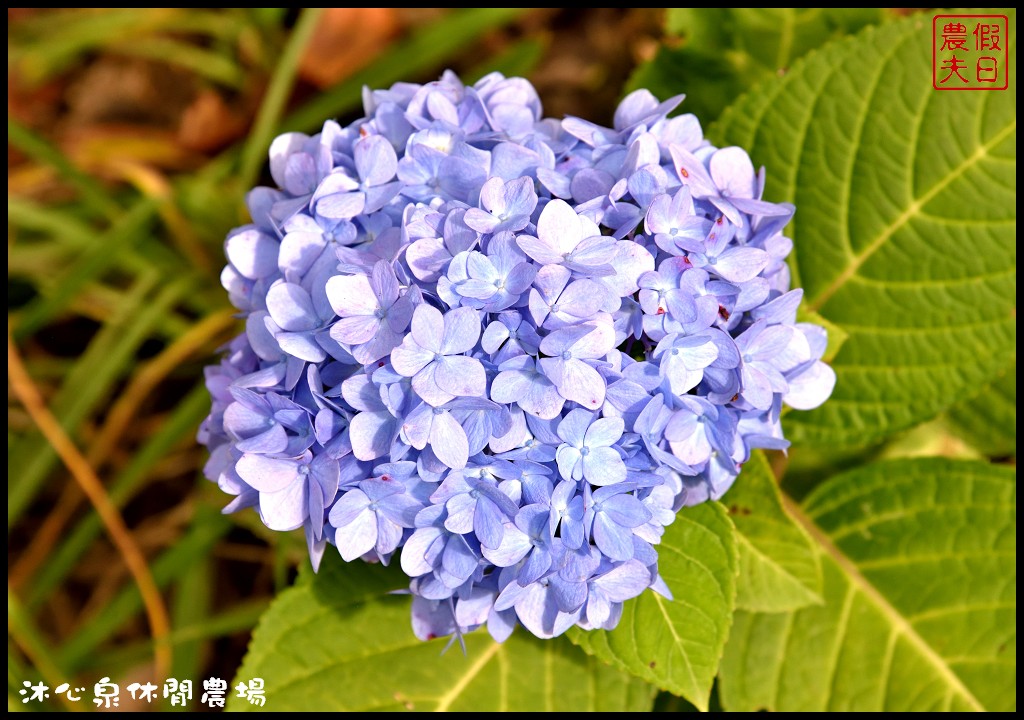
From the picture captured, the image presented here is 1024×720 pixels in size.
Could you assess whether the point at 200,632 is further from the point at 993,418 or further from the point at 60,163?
Result: the point at 993,418

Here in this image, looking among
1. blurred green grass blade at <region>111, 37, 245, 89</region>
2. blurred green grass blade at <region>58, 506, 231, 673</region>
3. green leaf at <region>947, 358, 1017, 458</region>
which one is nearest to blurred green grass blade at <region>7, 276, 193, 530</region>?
blurred green grass blade at <region>58, 506, 231, 673</region>

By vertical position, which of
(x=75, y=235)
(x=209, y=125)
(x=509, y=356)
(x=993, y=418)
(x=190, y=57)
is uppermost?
(x=190, y=57)

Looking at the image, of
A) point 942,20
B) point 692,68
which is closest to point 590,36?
point 692,68

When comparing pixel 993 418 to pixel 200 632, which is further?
pixel 200 632

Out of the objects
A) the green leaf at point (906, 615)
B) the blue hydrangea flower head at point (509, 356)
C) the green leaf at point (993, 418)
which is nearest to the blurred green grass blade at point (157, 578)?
the blue hydrangea flower head at point (509, 356)

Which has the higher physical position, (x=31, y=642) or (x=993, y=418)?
(x=993, y=418)

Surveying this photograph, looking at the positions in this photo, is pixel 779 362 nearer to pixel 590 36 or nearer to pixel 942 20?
pixel 942 20

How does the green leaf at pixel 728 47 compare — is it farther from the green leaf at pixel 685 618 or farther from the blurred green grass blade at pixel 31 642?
the blurred green grass blade at pixel 31 642

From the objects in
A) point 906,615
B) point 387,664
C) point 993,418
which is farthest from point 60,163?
point 993,418
